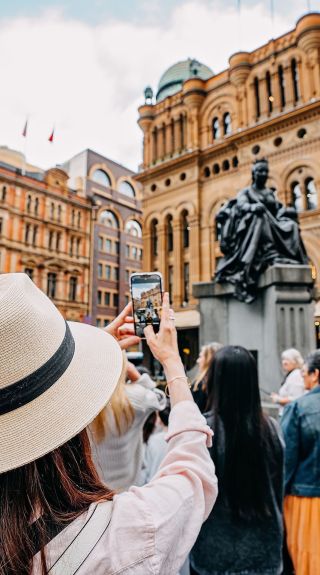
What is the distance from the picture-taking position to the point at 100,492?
41.5 inches

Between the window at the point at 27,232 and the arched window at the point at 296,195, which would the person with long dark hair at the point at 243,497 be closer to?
the arched window at the point at 296,195

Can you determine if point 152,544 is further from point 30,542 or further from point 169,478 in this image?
point 30,542

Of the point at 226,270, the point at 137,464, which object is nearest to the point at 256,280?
the point at 226,270

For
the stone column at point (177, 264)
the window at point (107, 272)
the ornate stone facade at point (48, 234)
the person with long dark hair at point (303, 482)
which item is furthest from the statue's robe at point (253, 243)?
the window at point (107, 272)

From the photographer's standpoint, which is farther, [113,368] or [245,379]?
[245,379]

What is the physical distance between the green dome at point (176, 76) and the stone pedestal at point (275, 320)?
37905 millimetres

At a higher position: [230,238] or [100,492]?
[230,238]

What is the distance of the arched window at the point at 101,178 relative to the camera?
47506 mm

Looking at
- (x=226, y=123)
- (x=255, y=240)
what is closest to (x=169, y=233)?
(x=226, y=123)

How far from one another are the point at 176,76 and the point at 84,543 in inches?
1816

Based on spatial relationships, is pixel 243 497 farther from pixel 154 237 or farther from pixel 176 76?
pixel 176 76

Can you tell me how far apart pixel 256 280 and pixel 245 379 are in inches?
205

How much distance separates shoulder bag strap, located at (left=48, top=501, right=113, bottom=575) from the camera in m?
0.88

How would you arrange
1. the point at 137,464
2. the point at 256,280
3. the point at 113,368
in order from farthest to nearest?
1. the point at 256,280
2. the point at 137,464
3. the point at 113,368
